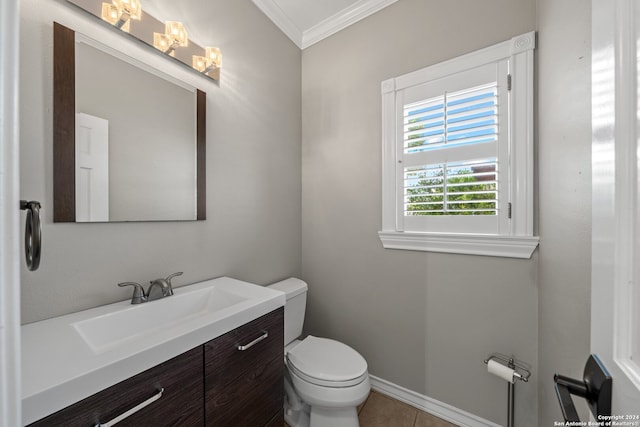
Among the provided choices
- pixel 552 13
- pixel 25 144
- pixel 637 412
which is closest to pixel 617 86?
pixel 637 412

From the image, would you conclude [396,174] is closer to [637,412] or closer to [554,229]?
[554,229]

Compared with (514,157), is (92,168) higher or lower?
lower

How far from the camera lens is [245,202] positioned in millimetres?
1621

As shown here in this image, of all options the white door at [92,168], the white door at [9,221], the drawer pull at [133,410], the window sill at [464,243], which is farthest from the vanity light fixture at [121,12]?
the window sill at [464,243]

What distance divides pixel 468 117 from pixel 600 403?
1387mm

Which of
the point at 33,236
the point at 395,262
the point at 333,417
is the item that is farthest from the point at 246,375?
the point at 395,262

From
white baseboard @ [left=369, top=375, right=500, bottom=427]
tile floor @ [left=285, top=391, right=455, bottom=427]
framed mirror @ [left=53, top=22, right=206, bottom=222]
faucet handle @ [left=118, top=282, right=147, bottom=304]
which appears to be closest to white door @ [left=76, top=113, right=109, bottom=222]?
framed mirror @ [left=53, top=22, right=206, bottom=222]

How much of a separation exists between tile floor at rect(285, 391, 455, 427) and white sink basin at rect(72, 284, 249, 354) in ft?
3.77

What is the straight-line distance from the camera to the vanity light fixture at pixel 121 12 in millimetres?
1021

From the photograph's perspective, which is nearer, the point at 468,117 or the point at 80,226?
the point at 80,226

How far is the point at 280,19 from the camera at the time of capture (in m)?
1.83

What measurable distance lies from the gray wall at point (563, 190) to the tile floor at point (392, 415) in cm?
60

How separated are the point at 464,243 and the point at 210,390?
54.2 inches

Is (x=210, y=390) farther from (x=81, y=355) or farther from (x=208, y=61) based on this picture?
(x=208, y=61)
